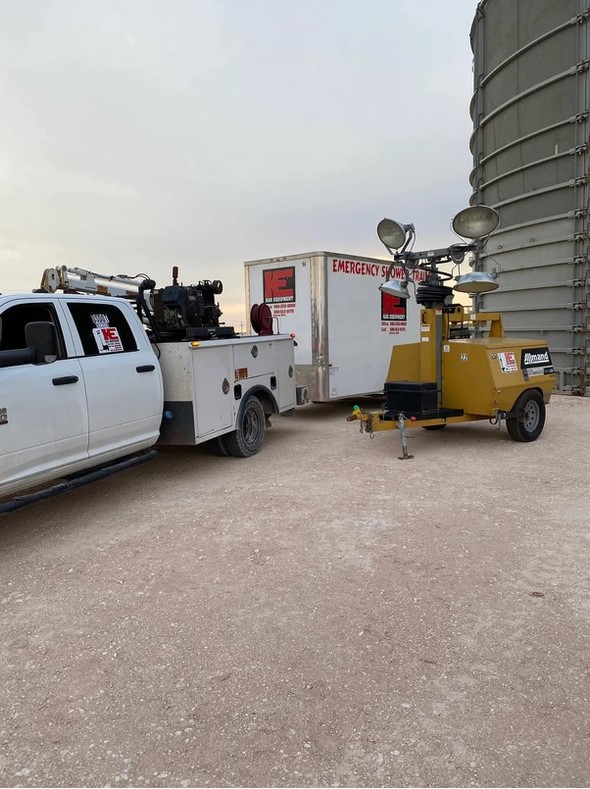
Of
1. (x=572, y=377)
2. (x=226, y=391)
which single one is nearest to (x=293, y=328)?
(x=226, y=391)

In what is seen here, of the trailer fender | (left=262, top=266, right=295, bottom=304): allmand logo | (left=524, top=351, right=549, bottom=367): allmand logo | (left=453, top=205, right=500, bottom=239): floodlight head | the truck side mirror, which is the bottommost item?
the trailer fender

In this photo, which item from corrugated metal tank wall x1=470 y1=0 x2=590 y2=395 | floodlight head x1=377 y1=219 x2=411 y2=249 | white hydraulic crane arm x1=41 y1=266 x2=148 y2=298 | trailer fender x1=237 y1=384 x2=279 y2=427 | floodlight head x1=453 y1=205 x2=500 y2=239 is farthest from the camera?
corrugated metal tank wall x1=470 y1=0 x2=590 y2=395

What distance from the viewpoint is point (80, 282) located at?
6.57 metres

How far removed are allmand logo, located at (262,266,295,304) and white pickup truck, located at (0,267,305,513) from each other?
91.8 inches

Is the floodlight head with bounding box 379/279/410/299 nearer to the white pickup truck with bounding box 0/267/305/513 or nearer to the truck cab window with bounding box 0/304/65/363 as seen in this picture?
the white pickup truck with bounding box 0/267/305/513

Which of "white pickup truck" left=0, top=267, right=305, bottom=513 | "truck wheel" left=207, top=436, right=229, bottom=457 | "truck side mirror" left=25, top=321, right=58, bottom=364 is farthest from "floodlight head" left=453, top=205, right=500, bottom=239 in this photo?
"truck side mirror" left=25, top=321, right=58, bottom=364

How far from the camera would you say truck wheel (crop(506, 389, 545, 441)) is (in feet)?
26.7

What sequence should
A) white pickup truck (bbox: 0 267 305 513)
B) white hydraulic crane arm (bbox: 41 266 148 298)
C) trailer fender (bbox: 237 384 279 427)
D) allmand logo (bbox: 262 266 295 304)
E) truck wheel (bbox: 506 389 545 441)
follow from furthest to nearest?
allmand logo (bbox: 262 266 295 304) → truck wheel (bbox: 506 389 545 441) → trailer fender (bbox: 237 384 279 427) → white hydraulic crane arm (bbox: 41 266 148 298) → white pickup truck (bbox: 0 267 305 513)

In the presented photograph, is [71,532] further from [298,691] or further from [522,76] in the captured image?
[522,76]

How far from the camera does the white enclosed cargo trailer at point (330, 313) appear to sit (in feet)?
32.3

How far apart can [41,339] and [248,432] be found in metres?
3.61

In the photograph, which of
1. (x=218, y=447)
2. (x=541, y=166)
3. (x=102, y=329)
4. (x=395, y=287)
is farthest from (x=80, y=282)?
(x=541, y=166)

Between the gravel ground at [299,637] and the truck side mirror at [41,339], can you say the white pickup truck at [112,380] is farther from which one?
the gravel ground at [299,637]

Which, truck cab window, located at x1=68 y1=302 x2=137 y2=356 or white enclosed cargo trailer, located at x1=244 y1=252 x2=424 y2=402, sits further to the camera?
white enclosed cargo trailer, located at x1=244 y1=252 x2=424 y2=402
